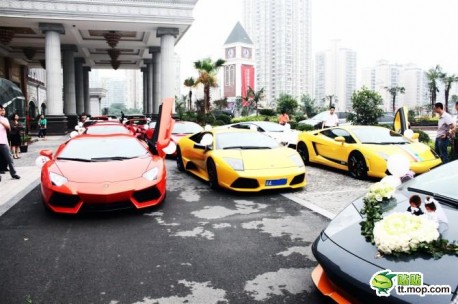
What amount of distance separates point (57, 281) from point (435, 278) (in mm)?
3129

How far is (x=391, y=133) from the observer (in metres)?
9.33

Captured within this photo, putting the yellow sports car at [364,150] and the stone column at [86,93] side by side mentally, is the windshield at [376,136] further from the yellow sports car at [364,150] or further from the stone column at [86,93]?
the stone column at [86,93]

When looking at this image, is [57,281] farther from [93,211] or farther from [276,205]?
[276,205]

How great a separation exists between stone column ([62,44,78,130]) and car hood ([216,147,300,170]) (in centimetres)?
2557

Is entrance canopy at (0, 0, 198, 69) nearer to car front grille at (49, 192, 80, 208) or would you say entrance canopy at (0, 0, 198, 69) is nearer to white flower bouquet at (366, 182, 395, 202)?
car front grille at (49, 192, 80, 208)

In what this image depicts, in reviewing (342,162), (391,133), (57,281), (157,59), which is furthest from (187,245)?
(157,59)

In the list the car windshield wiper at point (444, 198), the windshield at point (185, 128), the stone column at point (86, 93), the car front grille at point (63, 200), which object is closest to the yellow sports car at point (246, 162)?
the car front grille at point (63, 200)

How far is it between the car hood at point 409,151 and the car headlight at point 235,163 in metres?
3.17

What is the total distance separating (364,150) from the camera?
27.9ft

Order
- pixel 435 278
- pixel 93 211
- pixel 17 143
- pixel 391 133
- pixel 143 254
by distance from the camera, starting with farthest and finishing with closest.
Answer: pixel 17 143 < pixel 391 133 < pixel 93 211 < pixel 143 254 < pixel 435 278

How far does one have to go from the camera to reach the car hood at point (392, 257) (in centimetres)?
217

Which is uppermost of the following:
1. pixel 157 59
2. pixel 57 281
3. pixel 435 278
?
pixel 157 59

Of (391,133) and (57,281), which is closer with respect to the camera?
(57,281)

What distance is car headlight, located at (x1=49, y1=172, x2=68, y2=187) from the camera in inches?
217
